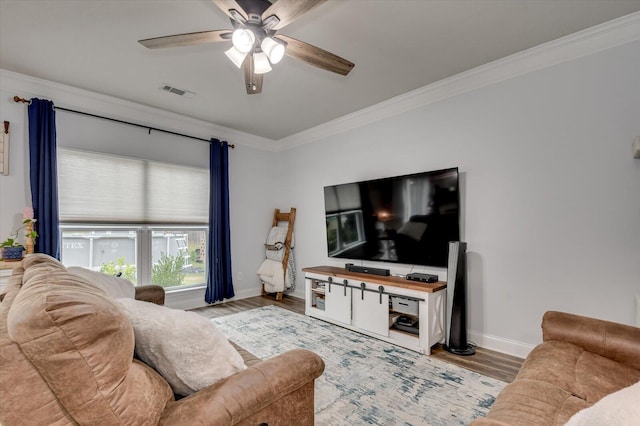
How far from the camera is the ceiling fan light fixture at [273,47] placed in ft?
6.12

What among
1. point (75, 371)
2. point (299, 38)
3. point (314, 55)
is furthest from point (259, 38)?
point (75, 371)

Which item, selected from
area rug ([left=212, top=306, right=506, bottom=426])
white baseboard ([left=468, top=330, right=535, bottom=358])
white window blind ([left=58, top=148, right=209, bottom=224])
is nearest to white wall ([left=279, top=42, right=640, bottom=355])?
white baseboard ([left=468, top=330, right=535, bottom=358])

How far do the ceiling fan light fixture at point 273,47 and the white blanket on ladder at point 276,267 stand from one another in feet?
11.1

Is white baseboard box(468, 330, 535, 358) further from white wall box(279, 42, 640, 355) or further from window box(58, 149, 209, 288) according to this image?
window box(58, 149, 209, 288)

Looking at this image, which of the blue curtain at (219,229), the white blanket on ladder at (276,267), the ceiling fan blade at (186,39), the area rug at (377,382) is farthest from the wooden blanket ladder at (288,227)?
the ceiling fan blade at (186,39)

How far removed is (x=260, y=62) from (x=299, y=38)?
649mm

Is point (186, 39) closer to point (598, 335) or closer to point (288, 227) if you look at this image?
point (598, 335)

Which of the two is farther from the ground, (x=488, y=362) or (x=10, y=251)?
(x=10, y=251)

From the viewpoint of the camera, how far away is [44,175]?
10.2ft

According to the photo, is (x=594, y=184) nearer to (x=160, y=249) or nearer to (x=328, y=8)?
(x=328, y=8)

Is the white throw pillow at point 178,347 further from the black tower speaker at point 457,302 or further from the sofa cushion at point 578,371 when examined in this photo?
the black tower speaker at point 457,302

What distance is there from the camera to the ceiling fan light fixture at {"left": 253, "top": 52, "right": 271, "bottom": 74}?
202cm

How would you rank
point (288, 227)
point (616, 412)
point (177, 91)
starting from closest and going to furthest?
point (616, 412) < point (177, 91) < point (288, 227)

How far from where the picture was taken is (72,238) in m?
3.42
